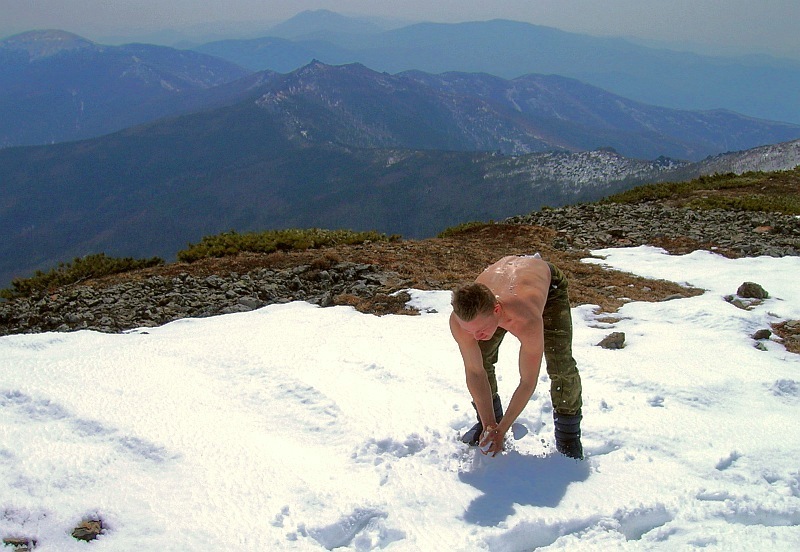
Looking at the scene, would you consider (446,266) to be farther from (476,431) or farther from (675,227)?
(675,227)

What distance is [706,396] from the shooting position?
5391mm

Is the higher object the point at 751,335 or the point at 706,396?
the point at 706,396

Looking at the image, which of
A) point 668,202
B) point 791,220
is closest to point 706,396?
point 791,220

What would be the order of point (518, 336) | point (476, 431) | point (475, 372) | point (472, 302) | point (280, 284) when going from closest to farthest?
point (472, 302) < point (518, 336) < point (475, 372) < point (476, 431) < point (280, 284)

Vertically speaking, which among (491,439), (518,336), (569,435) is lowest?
(569,435)

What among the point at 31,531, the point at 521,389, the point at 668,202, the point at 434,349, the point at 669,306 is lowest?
the point at 668,202

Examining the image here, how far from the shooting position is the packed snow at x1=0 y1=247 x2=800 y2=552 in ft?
11.1

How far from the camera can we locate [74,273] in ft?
47.7

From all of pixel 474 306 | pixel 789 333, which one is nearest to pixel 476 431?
pixel 474 306

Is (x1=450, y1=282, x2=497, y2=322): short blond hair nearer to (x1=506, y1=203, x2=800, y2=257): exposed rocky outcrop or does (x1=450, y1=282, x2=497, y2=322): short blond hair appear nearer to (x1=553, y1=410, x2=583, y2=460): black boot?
(x1=553, y1=410, x2=583, y2=460): black boot

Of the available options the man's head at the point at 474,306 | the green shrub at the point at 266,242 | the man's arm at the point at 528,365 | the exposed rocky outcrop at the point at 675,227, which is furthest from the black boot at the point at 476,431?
the exposed rocky outcrop at the point at 675,227

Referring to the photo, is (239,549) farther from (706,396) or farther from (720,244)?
(720,244)

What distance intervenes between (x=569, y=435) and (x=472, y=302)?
1727 millimetres

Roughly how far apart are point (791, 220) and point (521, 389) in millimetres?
19466
